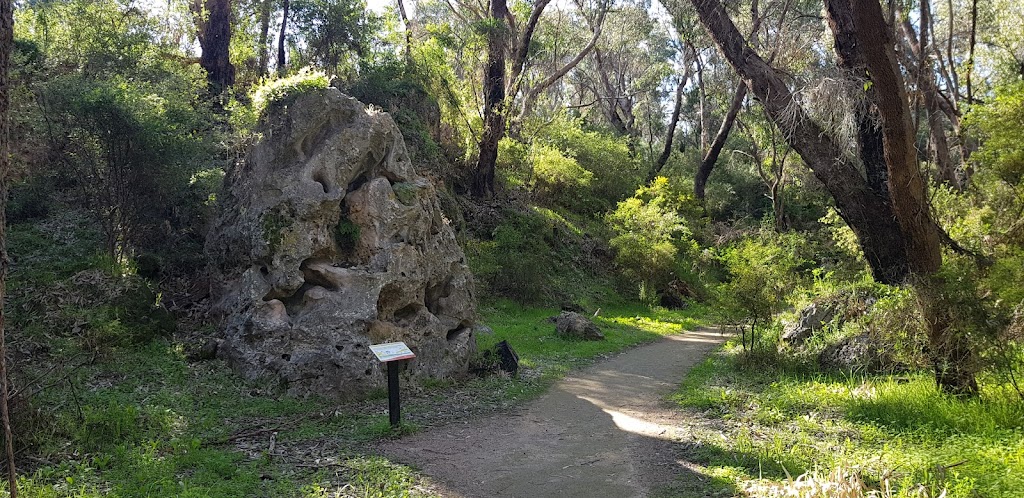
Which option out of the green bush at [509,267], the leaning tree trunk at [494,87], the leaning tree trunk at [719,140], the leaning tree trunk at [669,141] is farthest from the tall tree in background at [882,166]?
the leaning tree trunk at [669,141]

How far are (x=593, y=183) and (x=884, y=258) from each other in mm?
20686

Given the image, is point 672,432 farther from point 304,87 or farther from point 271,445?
point 304,87

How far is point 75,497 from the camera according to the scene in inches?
183

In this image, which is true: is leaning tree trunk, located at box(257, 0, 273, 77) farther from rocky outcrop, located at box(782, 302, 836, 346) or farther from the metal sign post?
rocky outcrop, located at box(782, 302, 836, 346)

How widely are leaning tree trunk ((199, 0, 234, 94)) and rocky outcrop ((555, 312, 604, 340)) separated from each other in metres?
12.3

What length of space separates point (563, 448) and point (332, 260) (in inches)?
175

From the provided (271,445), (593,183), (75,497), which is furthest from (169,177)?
(593,183)

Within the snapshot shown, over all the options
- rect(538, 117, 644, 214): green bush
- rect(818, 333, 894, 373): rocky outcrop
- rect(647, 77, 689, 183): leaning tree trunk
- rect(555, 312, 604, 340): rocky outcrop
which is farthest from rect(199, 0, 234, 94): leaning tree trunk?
rect(647, 77, 689, 183): leaning tree trunk

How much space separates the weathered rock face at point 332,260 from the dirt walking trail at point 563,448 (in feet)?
5.83

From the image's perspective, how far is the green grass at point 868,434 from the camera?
5.01 m

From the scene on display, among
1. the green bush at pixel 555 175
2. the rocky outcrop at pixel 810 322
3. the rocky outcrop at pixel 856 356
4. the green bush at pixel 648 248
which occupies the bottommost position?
the rocky outcrop at pixel 856 356

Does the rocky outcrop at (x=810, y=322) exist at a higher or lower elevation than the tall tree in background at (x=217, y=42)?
lower

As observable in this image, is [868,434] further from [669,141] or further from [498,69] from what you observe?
[669,141]

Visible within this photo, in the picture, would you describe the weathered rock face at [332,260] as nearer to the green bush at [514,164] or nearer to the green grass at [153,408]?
the green grass at [153,408]
